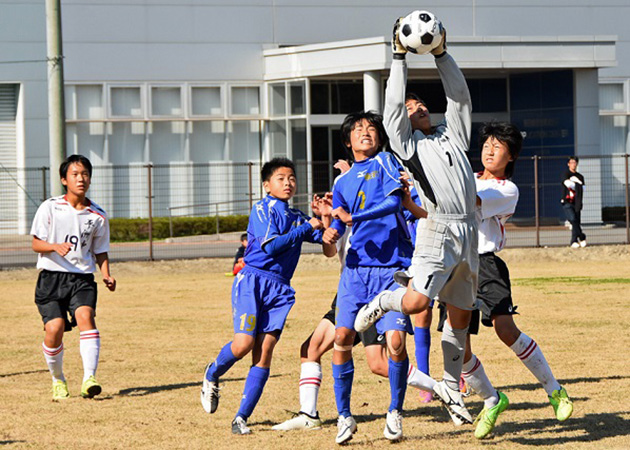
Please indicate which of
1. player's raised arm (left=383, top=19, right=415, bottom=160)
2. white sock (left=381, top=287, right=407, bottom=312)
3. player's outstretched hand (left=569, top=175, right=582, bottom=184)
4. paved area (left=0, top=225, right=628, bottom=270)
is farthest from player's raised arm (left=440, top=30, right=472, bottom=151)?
player's outstretched hand (left=569, top=175, right=582, bottom=184)

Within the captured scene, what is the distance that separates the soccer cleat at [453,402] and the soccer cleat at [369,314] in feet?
2.18

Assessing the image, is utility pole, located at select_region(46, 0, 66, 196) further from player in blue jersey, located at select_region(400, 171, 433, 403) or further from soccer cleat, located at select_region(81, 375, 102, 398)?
player in blue jersey, located at select_region(400, 171, 433, 403)

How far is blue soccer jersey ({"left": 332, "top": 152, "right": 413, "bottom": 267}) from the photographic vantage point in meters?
7.12

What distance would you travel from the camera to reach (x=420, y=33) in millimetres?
6316

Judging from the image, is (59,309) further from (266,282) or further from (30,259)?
(30,259)

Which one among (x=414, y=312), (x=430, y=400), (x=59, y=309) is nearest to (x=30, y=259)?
(x=59, y=309)

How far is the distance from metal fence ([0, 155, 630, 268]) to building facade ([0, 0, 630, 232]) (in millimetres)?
140

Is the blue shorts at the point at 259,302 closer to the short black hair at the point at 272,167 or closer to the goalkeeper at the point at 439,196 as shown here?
the short black hair at the point at 272,167

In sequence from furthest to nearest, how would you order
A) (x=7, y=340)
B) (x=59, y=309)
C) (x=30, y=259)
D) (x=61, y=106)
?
(x=30, y=259), (x=61, y=106), (x=7, y=340), (x=59, y=309)

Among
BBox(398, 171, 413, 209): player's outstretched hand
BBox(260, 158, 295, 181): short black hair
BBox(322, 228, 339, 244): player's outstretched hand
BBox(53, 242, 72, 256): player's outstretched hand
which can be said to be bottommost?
BBox(53, 242, 72, 256): player's outstretched hand

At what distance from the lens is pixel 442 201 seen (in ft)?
21.5

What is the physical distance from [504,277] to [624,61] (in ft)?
102

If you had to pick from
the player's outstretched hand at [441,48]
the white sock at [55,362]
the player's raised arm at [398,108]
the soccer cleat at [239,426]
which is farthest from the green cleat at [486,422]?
the white sock at [55,362]

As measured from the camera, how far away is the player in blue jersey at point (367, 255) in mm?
7055
